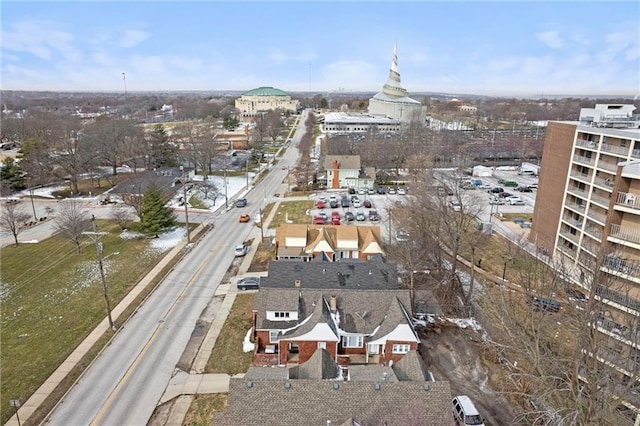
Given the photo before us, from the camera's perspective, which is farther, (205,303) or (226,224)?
(226,224)

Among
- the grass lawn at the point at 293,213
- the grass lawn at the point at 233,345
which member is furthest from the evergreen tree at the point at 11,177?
the grass lawn at the point at 233,345

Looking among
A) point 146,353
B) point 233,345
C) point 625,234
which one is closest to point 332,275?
point 233,345

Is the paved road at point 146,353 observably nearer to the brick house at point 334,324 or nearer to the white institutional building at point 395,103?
the brick house at point 334,324

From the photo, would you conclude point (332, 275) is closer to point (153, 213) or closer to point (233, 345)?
point (233, 345)

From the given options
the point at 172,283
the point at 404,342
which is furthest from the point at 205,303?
the point at 404,342

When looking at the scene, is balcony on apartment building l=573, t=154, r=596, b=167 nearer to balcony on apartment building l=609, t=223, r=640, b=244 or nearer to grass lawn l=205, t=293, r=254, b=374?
balcony on apartment building l=609, t=223, r=640, b=244

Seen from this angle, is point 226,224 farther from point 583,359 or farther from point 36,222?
point 583,359

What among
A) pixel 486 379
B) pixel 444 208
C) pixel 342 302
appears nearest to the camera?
pixel 486 379
